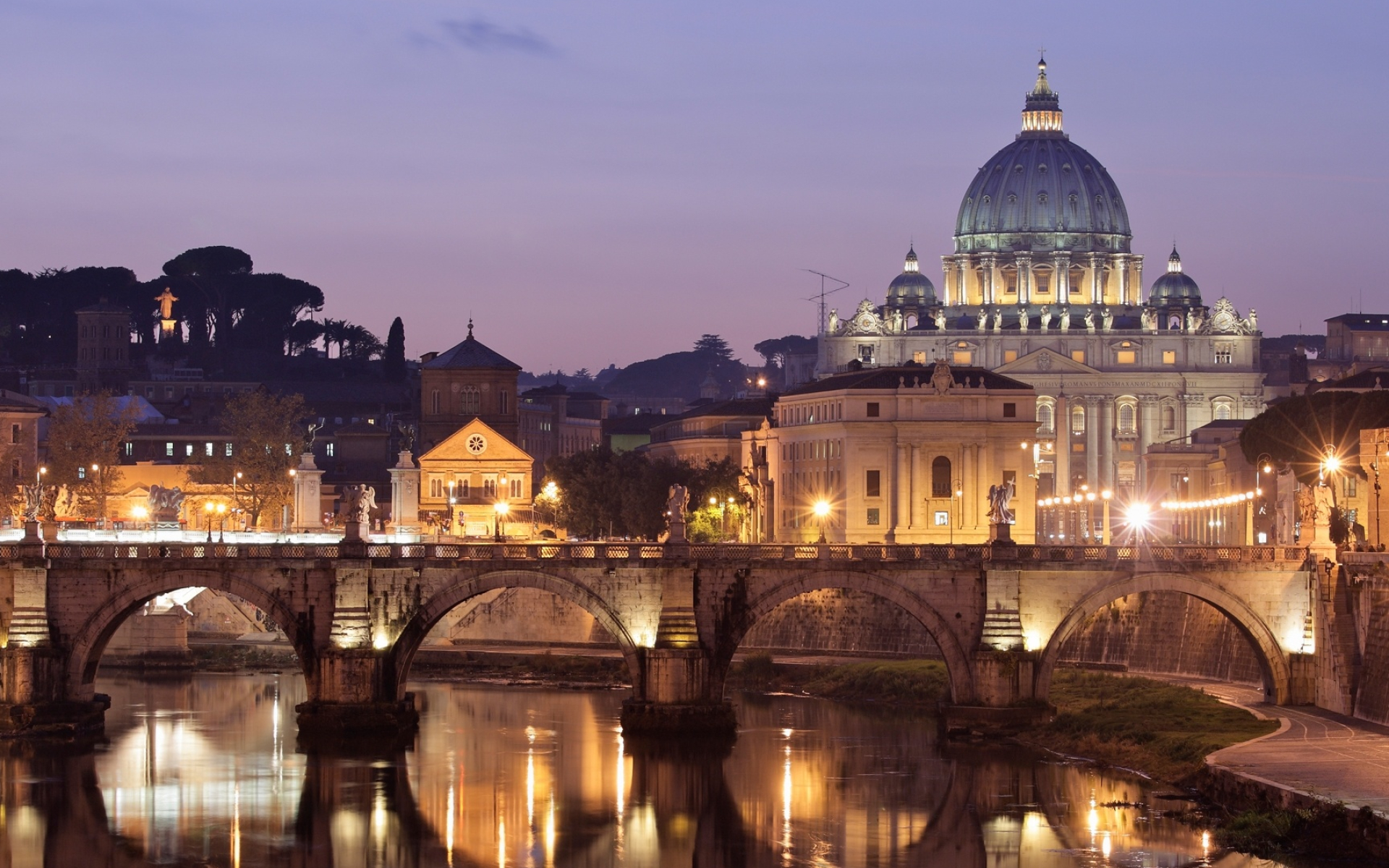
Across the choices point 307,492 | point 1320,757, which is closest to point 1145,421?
point 307,492

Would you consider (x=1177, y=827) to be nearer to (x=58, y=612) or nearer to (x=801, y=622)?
(x=58, y=612)

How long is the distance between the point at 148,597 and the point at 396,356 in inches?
4714

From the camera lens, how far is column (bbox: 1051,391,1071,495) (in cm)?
18100

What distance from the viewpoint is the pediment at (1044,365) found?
608ft

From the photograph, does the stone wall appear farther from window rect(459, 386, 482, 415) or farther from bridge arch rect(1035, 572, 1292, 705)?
window rect(459, 386, 482, 415)

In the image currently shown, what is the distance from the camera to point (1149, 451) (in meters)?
165

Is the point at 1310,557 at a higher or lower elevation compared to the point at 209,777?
higher

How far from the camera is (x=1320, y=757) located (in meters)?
53.8

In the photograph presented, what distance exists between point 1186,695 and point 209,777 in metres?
24.9

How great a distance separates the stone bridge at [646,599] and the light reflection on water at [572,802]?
75.3 inches

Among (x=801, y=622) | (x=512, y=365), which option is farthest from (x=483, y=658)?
(x=512, y=365)

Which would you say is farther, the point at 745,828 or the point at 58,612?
the point at 58,612

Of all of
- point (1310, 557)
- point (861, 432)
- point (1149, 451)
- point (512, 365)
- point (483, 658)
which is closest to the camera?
point (1310, 557)

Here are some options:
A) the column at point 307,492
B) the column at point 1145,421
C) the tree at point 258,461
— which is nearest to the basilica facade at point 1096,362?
the column at point 1145,421
